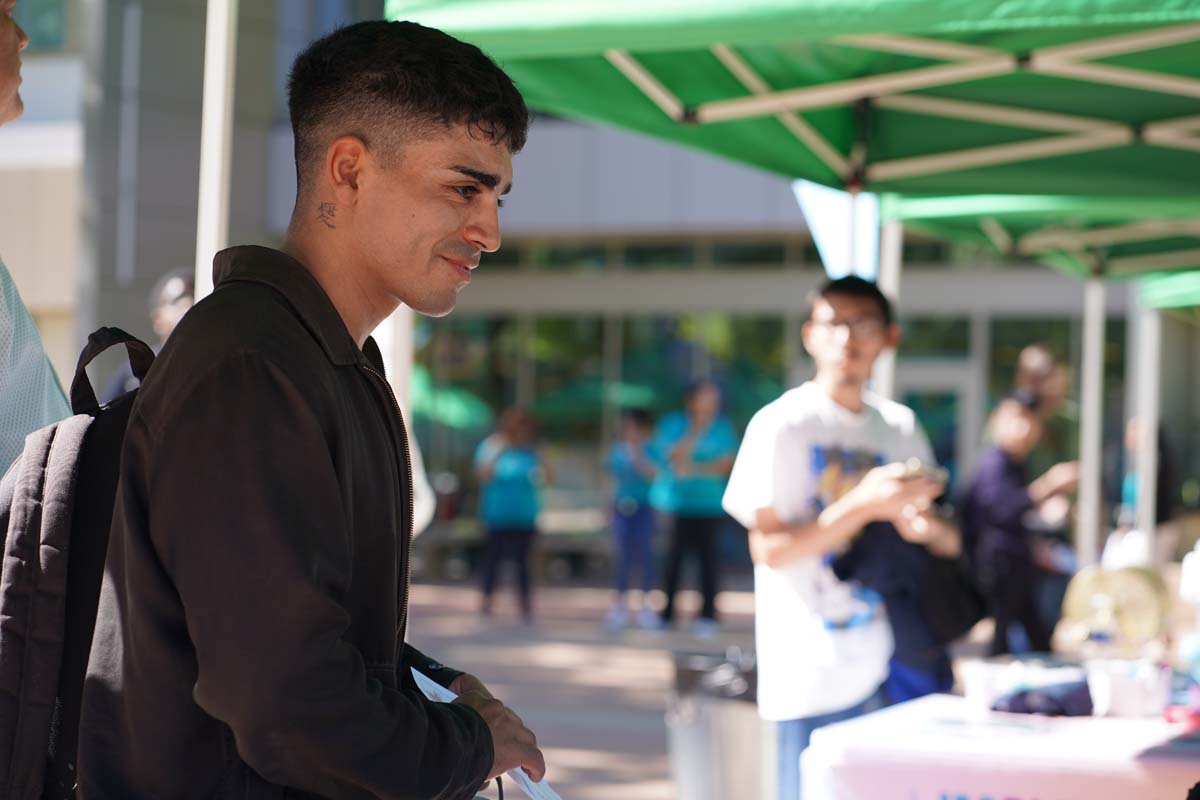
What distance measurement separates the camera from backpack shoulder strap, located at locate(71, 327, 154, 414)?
5.84ft

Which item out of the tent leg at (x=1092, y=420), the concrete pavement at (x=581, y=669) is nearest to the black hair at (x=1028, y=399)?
the tent leg at (x=1092, y=420)

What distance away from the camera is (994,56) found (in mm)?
4180

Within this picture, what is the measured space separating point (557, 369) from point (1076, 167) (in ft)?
47.7

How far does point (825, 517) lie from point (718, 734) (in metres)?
0.92

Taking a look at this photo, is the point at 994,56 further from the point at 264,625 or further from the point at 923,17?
the point at 264,625

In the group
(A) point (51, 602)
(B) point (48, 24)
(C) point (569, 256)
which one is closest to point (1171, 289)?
(A) point (51, 602)

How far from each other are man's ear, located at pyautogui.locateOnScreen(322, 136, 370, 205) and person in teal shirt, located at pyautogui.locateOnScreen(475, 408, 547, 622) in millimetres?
11522

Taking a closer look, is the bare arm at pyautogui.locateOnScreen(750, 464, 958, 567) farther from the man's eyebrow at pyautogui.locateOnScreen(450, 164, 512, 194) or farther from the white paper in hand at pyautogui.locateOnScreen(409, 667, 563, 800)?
the man's eyebrow at pyautogui.locateOnScreen(450, 164, 512, 194)

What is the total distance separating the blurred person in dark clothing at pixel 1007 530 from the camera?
8219 mm

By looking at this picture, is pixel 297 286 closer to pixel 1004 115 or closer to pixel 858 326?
pixel 858 326

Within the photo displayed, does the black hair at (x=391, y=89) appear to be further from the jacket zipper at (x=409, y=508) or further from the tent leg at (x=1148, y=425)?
the tent leg at (x=1148, y=425)

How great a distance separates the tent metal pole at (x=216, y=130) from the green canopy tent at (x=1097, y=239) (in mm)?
3182

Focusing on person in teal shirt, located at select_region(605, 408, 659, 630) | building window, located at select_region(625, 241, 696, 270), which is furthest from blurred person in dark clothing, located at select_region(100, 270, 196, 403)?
building window, located at select_region(625, 241, 696, 270)

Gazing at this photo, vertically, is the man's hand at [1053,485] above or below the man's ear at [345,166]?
below
